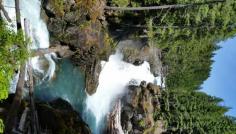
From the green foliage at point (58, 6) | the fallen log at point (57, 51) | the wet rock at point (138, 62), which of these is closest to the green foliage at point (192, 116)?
the wet rock at point (138, 62)

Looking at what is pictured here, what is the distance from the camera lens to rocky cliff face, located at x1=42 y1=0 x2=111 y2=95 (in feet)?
86.7

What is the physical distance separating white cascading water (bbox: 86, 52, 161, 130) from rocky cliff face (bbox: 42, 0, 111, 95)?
479 cm

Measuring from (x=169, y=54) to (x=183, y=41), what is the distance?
6.00 metres

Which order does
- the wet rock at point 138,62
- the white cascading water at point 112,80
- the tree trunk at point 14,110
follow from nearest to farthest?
1. the tree trunk at point 14,110
2. the white cascading water at point 112,80
3. the wet rock at point 138,62

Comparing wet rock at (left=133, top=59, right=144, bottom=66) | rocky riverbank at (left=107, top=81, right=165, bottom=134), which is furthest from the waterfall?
wet rock at (left=133, top=59, right=144, bottom=66)

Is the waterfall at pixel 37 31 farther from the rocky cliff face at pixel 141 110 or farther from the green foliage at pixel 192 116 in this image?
the green foliage at pixel 192 116

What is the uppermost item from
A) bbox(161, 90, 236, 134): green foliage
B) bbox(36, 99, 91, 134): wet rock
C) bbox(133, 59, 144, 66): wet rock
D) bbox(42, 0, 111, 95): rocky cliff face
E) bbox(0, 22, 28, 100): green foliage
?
bbox(42, 0, 111, 95): rocky cliff face

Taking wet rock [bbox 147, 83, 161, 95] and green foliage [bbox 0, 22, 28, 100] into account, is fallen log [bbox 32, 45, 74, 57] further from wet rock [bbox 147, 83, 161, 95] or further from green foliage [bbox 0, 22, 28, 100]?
wet rock [bbox 147, 83, 161, 95]

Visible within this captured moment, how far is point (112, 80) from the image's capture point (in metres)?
37.5

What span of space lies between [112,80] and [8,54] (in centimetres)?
2410

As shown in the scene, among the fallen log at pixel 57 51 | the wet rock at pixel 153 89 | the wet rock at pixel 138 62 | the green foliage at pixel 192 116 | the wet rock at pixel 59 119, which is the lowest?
the green foliage at pixel 192 116

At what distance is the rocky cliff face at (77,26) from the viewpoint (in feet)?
86.7

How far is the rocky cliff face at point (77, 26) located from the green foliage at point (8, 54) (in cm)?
1184

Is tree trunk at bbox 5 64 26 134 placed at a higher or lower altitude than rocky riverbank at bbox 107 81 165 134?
higher
